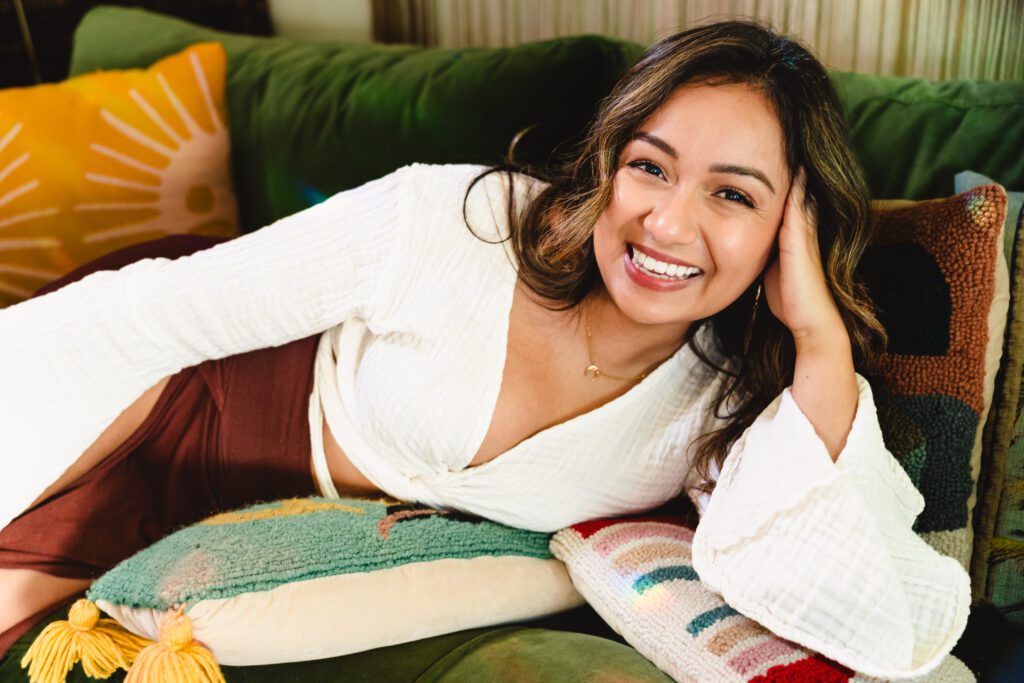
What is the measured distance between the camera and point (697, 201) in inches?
40.4

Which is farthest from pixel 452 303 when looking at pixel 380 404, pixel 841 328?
pixel 841 328

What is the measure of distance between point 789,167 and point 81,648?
3.20 feet

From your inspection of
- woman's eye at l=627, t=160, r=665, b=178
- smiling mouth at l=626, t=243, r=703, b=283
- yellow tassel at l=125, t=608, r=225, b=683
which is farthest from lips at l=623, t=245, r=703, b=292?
yellow tassel at l=125, t=608, r=225, b=683

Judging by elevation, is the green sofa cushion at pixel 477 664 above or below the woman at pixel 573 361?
below

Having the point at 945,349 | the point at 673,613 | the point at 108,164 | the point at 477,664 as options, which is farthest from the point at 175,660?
the point at 108,164

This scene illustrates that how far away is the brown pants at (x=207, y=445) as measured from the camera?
125 cm

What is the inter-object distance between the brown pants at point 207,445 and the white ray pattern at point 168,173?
1.28 feet

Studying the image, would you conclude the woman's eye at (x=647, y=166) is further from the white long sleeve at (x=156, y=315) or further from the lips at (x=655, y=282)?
the white long sleeve at (x=156, y=315)

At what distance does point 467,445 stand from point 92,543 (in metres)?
0.53

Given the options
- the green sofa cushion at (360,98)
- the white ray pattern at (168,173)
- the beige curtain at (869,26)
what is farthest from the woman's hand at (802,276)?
the white ray pattern at (168,173)

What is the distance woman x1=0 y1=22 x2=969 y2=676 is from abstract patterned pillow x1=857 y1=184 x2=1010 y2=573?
0.12 ft

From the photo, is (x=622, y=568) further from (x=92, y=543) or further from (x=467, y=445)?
(x=92, y=543)

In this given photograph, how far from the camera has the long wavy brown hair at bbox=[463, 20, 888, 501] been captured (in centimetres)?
103

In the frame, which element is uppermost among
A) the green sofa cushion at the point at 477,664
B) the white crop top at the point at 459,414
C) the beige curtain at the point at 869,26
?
the beige curtain at the point at 869,26
